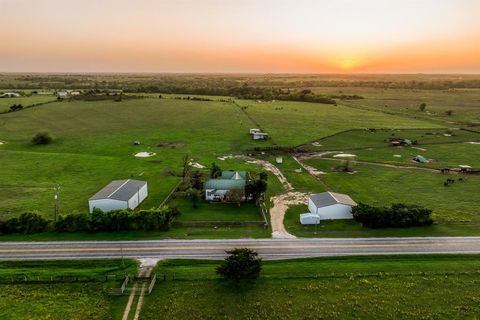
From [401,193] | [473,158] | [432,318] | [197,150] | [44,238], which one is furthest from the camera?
[197,150]

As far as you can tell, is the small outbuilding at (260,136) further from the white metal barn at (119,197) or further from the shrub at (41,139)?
the shrub at (41,139)

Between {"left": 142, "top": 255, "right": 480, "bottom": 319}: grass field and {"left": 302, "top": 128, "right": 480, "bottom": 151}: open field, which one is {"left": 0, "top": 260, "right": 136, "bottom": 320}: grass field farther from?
{"left": 302, "top": 128, "right": 480, "bottom": 151}: open field

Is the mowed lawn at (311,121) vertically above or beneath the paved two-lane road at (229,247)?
above

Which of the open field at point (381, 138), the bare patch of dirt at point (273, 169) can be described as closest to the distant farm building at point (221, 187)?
the bare patch of dirt at point (273, 169)

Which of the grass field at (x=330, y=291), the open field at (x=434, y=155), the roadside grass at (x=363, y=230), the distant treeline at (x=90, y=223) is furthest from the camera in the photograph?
the open field at (x=434, y=155)

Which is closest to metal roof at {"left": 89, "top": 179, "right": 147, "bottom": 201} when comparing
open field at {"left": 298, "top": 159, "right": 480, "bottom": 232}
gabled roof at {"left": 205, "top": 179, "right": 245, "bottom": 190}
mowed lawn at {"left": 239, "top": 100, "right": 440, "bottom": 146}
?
gabled roof at {"left": 205, "top": 179, "right": 245, "bottom": 190}

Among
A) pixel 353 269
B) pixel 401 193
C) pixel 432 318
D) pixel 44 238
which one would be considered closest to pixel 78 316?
pixel 44 238

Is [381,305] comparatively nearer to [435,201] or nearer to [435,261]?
[435,261]
